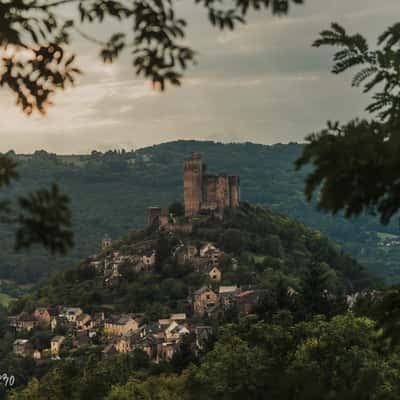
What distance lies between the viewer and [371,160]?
11.2m

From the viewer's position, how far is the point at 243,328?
53031 millimetres

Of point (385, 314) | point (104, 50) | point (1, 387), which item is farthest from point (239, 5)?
point (1, 387)

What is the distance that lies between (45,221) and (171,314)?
10126 cm

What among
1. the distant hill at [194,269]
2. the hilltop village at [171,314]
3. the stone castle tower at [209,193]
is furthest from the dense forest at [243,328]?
the stone castle tower at [209,193]

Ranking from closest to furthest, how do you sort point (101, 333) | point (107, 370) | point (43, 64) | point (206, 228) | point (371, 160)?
point (371, 160) → point (43, 64) → point (107, 370) → point (101, 333) → point (206, 228)

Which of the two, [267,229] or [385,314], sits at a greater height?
[385,314]

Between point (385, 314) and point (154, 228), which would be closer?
point (385, 314)

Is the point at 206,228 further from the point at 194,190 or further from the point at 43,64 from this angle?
the point at 43,64

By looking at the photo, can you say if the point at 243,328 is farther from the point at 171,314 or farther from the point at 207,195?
the point at 207,195

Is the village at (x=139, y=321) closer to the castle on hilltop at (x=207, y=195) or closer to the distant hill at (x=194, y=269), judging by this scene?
the distant hill at (x=194, y=269)

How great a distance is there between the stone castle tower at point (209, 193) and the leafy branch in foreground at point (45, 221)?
12217cm

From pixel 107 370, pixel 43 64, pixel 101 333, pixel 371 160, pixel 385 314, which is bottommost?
pixel 101 333

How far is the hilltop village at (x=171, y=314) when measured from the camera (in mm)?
98062

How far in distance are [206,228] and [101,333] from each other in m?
27.3
